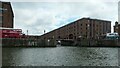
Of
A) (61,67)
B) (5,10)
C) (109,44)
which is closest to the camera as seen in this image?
(61,67)

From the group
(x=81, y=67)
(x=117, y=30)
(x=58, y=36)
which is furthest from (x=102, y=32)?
(x=81, y=67)

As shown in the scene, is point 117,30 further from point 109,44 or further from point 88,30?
point 109,44

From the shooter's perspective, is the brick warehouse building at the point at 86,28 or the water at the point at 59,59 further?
the brick warehouse building at the point at 86,28

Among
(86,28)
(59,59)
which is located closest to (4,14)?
(86,28)

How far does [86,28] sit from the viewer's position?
13550cm

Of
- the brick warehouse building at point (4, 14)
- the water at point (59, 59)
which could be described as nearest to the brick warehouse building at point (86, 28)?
the brick warehouse building at point (4, 14)

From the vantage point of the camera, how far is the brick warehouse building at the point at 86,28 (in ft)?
446

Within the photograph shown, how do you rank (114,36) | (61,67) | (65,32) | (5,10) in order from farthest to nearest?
(65,32)
(5,10)
(114,36)
(61,67)

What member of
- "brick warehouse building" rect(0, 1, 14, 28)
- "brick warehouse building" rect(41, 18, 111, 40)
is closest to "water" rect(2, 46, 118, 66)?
"brick warehouse building" rect(0, 1, 14, 28)

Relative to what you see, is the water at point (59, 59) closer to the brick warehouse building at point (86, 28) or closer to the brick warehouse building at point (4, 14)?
the brick warehouse building at point (4, 14)

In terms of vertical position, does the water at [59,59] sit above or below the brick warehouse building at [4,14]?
below

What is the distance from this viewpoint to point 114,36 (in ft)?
315

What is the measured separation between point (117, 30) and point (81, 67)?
105m

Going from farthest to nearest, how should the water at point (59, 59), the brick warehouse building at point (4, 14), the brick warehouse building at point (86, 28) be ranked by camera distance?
the brick warehouse building at point (86, 28), the brick warehouse building at point (4, 14), the water at point (59, 59)
